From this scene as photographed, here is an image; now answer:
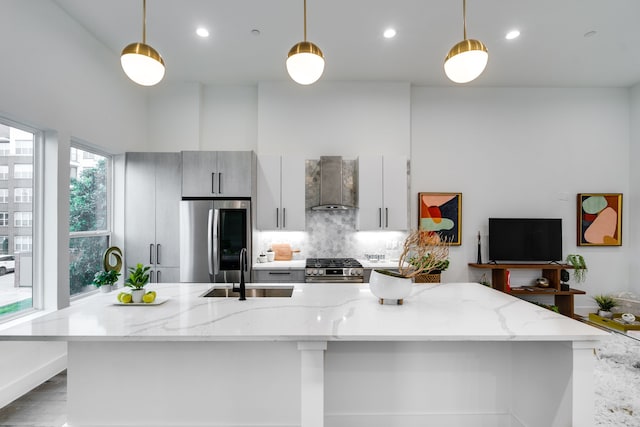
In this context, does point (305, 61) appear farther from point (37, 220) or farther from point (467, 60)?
point (37, 220)

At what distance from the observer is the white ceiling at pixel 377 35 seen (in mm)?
2961

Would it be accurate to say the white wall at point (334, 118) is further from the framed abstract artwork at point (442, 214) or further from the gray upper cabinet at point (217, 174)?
the framed abstract artwork at point (442, 214)

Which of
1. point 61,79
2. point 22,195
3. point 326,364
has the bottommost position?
point 326,364

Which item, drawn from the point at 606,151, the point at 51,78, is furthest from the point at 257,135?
the point at 606,151

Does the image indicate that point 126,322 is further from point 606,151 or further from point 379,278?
point 606,151

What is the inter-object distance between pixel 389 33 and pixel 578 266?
4.08 meters

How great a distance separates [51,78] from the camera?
9.44ft

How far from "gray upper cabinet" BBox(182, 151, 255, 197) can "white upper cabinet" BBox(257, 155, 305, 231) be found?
266 mm

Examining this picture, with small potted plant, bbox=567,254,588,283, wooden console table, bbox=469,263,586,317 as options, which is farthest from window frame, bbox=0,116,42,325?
small potted plant, bbox=567,254,588,283

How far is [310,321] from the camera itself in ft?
5.34

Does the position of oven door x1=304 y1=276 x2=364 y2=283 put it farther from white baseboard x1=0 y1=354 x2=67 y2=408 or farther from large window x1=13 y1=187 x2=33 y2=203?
large window x1=13 y1=187 x2=33 y2=203

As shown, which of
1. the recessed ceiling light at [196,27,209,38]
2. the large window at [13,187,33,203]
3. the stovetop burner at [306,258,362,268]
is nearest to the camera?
the large window at [13,187,33,203]

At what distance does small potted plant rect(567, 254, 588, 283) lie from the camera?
4477 millimetres

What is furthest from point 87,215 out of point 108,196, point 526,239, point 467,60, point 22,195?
point 526,239
